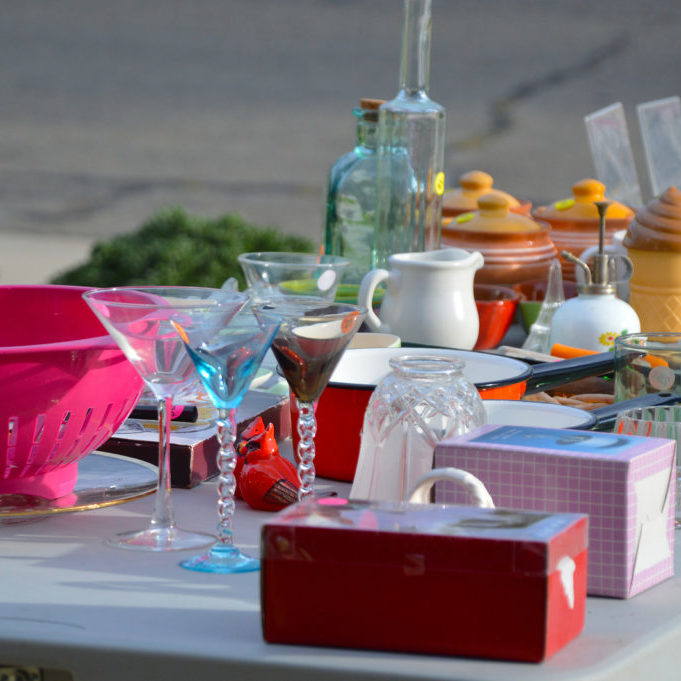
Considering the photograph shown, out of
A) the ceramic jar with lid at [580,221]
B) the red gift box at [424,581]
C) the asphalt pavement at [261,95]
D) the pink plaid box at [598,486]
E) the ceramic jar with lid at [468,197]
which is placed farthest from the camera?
the asphalt pavement at [261,95]

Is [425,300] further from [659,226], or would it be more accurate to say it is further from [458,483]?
[458,483]

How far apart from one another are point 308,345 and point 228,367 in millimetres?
79

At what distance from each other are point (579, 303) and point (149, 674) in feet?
3.30

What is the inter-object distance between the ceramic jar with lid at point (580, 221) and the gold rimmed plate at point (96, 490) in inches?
44.7

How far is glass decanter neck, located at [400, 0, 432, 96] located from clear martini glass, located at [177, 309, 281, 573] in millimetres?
941

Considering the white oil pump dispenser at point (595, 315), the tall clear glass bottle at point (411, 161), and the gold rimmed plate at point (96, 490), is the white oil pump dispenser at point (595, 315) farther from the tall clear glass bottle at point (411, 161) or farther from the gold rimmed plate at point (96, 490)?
the gold rimmed plate at point (96, 490)

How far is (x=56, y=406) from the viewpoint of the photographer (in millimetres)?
885

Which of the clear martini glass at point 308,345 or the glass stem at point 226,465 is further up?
the clear martini glass at point 308,345

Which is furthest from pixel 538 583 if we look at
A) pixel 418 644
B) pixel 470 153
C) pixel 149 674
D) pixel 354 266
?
pixel 470 153

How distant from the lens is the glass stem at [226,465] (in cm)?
79

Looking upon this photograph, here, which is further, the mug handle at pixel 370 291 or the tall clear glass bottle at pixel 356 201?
the tall clear glass bottle at pixel 356 201

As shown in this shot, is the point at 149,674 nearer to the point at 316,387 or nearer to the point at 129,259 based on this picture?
the point at 316,387

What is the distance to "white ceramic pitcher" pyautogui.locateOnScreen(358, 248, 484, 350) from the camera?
1464 mm

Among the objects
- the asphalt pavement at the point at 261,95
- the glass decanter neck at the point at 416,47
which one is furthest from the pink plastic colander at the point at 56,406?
the asphalt pavement at the point at 261,95
